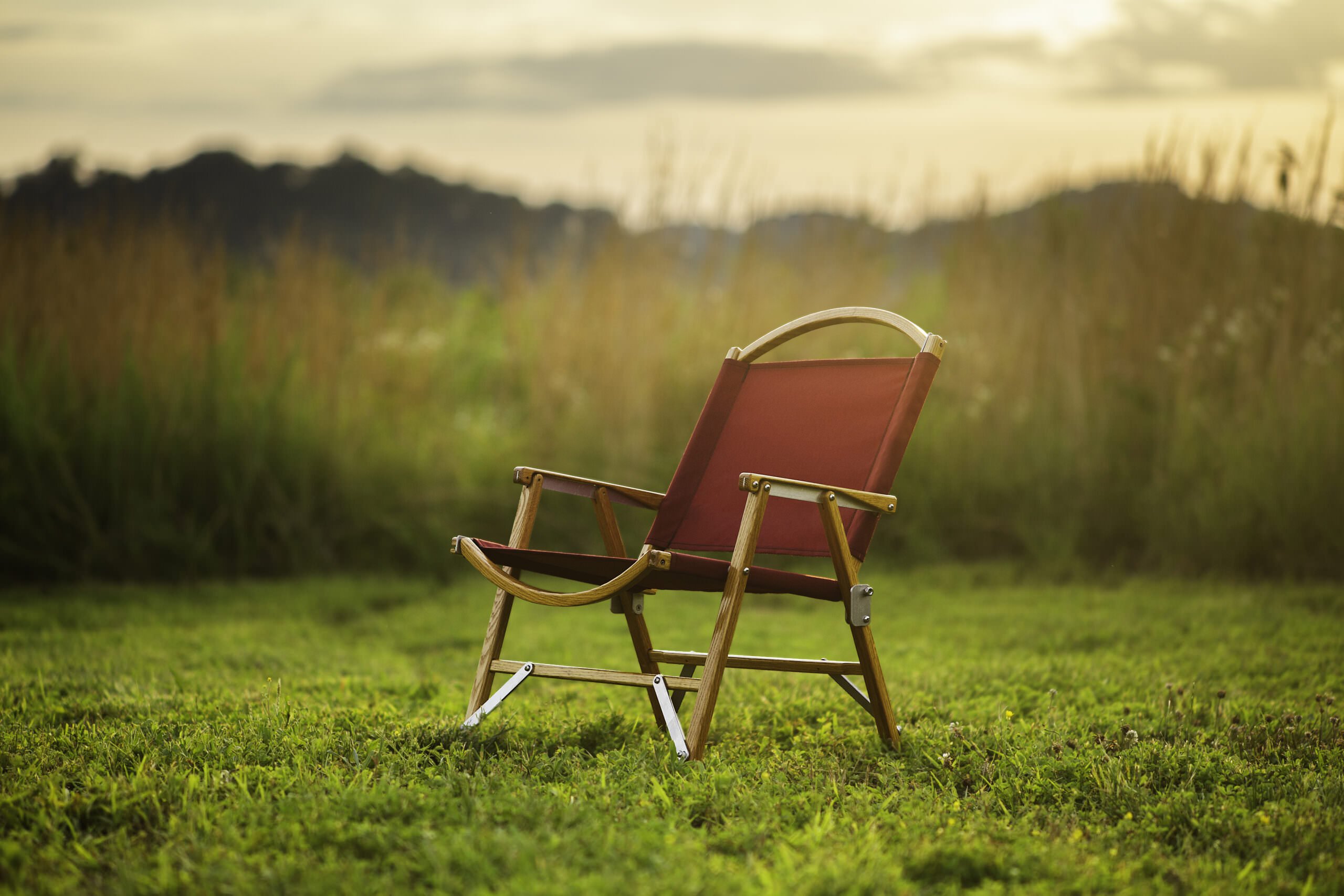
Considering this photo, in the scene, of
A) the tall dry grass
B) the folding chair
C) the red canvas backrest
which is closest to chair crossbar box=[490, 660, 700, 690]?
the folding chair

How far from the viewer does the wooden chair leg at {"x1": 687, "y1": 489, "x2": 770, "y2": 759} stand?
7.16 feet

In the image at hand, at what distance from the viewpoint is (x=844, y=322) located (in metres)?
2.71

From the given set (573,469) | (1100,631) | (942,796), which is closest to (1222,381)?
(1100,631)

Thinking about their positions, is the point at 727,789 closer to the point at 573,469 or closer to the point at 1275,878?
the point at 1275,878

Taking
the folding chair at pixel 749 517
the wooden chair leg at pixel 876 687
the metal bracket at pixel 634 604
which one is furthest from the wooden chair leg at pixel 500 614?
the wooden chair leg at pixel 876 687

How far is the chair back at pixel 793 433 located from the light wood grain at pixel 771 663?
0.30 m

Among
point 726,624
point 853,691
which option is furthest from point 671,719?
point 853,691

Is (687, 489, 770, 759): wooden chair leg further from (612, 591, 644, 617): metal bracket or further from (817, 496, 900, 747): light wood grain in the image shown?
(612, 591, 644, 617): metal bracket

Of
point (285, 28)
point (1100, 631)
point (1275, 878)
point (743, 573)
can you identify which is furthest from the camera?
point (285, 28)

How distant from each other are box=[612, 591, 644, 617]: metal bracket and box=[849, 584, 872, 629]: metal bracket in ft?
1.59

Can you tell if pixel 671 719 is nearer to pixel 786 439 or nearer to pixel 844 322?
pixel 786 439

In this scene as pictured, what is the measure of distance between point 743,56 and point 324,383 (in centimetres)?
400

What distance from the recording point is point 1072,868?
167 centimetres

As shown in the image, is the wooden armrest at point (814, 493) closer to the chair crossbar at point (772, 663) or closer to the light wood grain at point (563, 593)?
the light wood grain at point (563, 593)
